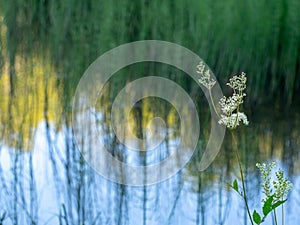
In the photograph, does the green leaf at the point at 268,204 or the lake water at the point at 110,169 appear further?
the lake water at the point at 110,169

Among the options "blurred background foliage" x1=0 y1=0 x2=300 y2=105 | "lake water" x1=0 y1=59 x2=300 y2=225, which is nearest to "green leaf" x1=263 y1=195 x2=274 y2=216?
"lake water" x1=0 y1=59 x2=300 y2=225

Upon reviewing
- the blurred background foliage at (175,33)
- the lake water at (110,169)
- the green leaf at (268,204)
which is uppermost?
the blurred background foliage at (175,33)

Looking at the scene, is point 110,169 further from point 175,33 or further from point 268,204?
point 268,204

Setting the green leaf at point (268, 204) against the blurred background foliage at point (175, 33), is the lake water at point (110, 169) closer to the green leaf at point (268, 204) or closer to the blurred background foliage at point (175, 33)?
the blurred background foliage at point (175, 33)

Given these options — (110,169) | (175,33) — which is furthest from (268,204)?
(175,33)

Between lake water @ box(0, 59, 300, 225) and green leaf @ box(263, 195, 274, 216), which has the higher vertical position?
lake water @ box(0, 59, 300, 225)

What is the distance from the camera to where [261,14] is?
3262 millimetres

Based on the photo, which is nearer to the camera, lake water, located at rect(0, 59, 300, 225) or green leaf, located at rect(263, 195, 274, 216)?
green leaf, located at rect(263, 195, 274, 216)

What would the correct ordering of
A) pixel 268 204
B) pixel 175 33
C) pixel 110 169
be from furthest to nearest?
pixel 175 33 → pixel 110 169 → pixel 268 204

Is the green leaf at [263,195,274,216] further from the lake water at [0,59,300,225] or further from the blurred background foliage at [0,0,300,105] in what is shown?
the blurred background foliage at [0,0,300,105]

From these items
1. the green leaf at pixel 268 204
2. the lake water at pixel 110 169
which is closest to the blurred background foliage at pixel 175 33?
the lake water at pixel 110 169

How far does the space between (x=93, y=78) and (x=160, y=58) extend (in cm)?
36

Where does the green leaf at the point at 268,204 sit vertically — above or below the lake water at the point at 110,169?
below

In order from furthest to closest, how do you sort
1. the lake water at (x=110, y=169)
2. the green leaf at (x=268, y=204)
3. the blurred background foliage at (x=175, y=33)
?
the blurred background foliage at (x=175, y=33)
the lake water at (x=110, y=169)
the green leaf at (x=268, y=204)
